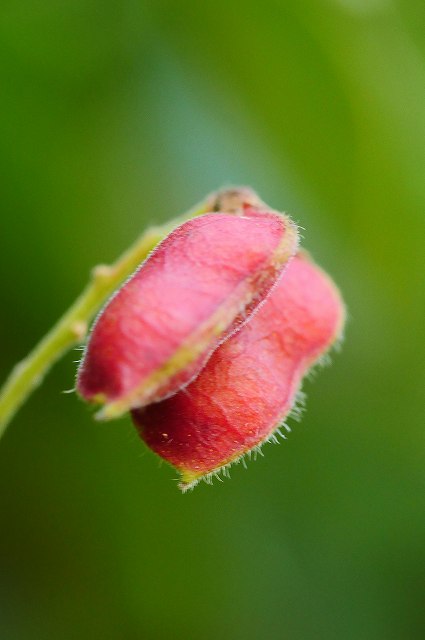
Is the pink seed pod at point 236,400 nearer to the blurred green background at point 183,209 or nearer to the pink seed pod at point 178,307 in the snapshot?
the pink seed pod at point 178,307

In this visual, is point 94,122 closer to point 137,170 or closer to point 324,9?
point 137,170

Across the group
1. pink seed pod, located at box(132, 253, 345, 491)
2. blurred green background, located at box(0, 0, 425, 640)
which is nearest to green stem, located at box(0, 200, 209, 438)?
pink seed pod, located at box(132, 253, 345, 491)

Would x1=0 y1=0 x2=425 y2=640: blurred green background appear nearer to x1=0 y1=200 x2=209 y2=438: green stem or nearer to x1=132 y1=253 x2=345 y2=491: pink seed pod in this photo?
x1=0 y1=200 x2=209 y2=438: green stem

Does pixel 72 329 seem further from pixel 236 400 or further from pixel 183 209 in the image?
pixel 183 209

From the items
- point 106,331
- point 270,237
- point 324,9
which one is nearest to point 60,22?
point 324,9

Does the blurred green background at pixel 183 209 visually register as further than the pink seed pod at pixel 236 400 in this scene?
Yes

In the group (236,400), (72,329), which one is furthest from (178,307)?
(72,329)

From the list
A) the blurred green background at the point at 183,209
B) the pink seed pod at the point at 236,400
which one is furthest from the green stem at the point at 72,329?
the blurred green background at the point at 183,209
